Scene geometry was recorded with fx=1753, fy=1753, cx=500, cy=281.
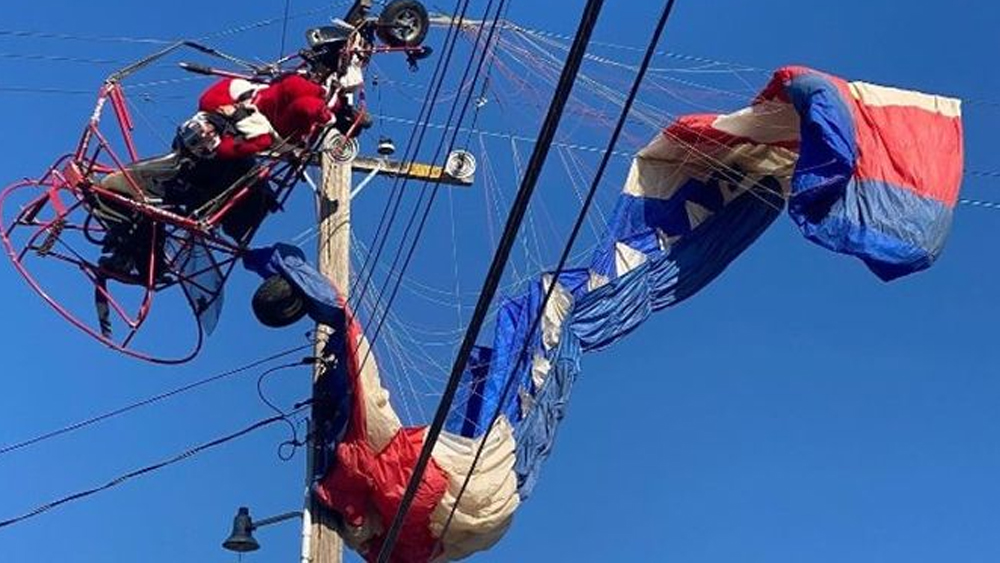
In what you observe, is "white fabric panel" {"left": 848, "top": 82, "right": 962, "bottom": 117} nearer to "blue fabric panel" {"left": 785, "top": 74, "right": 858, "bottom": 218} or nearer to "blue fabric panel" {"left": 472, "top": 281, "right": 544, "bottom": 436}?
"blue fabric panel" {"left": 785, "top": 74, "right": 858, "bottom": 218}

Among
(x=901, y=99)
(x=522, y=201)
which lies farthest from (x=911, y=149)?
(x=522, y=201)

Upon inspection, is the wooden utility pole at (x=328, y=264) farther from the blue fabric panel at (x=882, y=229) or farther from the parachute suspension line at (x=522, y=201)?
the blue fabric panel at (x=882, y=229)

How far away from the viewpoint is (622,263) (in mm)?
13305

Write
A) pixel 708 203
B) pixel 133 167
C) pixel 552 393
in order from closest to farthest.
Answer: pixel 133 167, pixel 552 393, pixel 708 203

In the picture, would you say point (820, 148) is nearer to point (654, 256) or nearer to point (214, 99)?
point (654, 256)

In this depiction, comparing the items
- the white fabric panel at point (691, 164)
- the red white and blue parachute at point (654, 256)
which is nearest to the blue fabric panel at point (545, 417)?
the red white and blue parachute at point (654, 256)

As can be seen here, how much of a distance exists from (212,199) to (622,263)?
10.6 feet

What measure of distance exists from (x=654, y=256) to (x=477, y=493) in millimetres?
2528

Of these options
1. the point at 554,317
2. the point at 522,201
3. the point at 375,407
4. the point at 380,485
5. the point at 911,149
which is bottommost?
the point at 522,201

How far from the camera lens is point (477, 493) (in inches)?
472

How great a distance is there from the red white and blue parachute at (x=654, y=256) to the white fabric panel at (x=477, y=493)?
0.01 m

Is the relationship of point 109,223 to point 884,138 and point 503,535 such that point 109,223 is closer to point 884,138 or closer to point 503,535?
point 503,535

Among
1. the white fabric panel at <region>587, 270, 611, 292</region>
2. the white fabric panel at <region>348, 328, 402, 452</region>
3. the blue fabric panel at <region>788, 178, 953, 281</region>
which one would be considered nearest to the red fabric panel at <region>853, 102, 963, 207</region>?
the blue fabric panel at <region>788, 178, 953, 281</region>

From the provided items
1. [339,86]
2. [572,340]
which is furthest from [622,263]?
[339,86]
